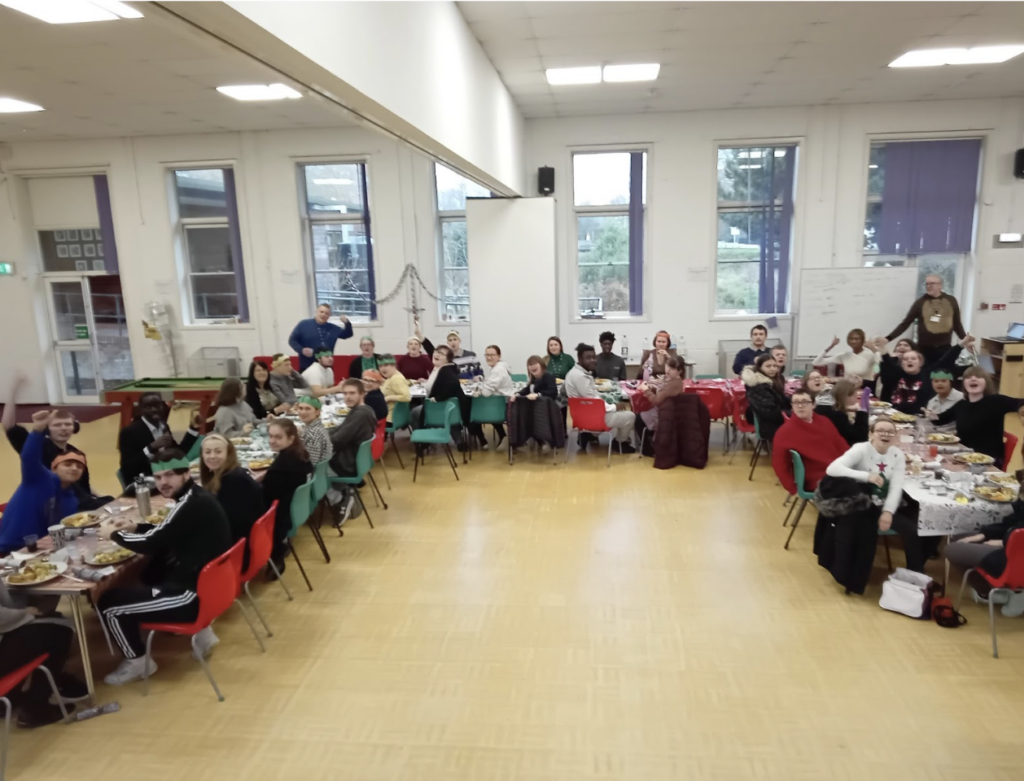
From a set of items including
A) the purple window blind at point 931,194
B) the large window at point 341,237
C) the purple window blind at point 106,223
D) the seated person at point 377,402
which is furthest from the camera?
the purple window blind at point 106,223

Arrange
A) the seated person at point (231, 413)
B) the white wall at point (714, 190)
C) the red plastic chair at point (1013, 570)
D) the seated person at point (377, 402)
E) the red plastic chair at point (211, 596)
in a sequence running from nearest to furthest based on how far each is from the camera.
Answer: the red plastic chair at point (211, 596) → the red plastic chair at point (1013, 570) → the seated person at point (231, 413) → the seated person at point (377, 402) → the white wall at point (714, 190)

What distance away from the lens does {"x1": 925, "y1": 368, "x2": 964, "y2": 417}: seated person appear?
570 cm

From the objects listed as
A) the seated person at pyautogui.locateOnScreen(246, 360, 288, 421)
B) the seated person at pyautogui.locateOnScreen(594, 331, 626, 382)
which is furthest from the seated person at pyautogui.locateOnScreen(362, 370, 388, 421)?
the seated person at pyautogui.locateOnScreen(594, 331, 626, 382)

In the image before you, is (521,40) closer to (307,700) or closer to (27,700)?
(307,700)

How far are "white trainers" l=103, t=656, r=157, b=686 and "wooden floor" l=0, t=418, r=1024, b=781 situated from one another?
6 cm

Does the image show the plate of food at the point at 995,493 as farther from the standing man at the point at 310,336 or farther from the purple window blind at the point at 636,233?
the standing man at the point at 310,336

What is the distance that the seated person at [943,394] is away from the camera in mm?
5699

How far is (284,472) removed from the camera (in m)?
4.57

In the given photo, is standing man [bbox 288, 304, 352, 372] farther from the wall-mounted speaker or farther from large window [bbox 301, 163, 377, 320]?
the wall-mounted speaker

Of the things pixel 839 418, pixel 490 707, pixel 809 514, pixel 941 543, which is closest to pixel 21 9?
pixel 490 707

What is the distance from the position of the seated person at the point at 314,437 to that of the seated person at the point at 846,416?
389 cm

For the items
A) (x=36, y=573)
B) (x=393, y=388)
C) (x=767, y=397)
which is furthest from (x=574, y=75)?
(x=36, y=573)

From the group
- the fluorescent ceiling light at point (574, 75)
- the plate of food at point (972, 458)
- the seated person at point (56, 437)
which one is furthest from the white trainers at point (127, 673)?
the fluorescent ceiling light at point (574, 75)

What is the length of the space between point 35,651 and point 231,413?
2865 mm
